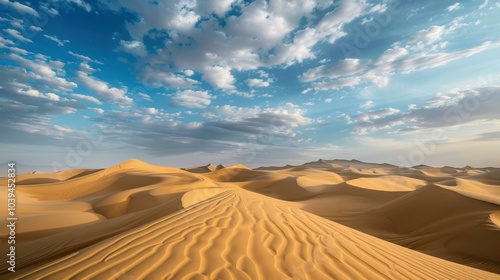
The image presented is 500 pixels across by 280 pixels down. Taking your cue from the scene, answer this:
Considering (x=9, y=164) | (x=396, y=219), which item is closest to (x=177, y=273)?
(x=9, y=164)

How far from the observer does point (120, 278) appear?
8.33 feet

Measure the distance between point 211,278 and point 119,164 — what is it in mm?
32597

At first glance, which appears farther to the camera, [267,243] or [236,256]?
[267,243]

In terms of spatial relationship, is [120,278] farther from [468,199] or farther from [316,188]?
[316,188]

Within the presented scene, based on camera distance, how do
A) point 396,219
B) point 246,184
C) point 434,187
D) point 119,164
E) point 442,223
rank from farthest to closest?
point 119,164 → point 246,184 → point 434,187 → point 396,219 → point 442,223

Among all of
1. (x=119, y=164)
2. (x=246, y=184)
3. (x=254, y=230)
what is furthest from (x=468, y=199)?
(x=119, y=164)

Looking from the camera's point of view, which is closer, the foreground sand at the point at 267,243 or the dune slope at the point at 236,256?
the dune slope at the point at 236,256

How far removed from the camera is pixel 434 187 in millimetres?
12383

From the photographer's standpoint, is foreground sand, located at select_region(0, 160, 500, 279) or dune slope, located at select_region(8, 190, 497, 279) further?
foreground sand, located at select_region(0, 160, 500, 279)

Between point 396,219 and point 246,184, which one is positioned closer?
point 396,219

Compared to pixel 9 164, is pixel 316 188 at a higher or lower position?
lower

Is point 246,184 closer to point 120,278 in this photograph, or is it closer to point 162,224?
point 162,224

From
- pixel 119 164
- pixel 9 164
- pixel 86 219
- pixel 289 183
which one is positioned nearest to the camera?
pixel 9 164

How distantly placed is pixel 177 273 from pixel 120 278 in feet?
1.89
